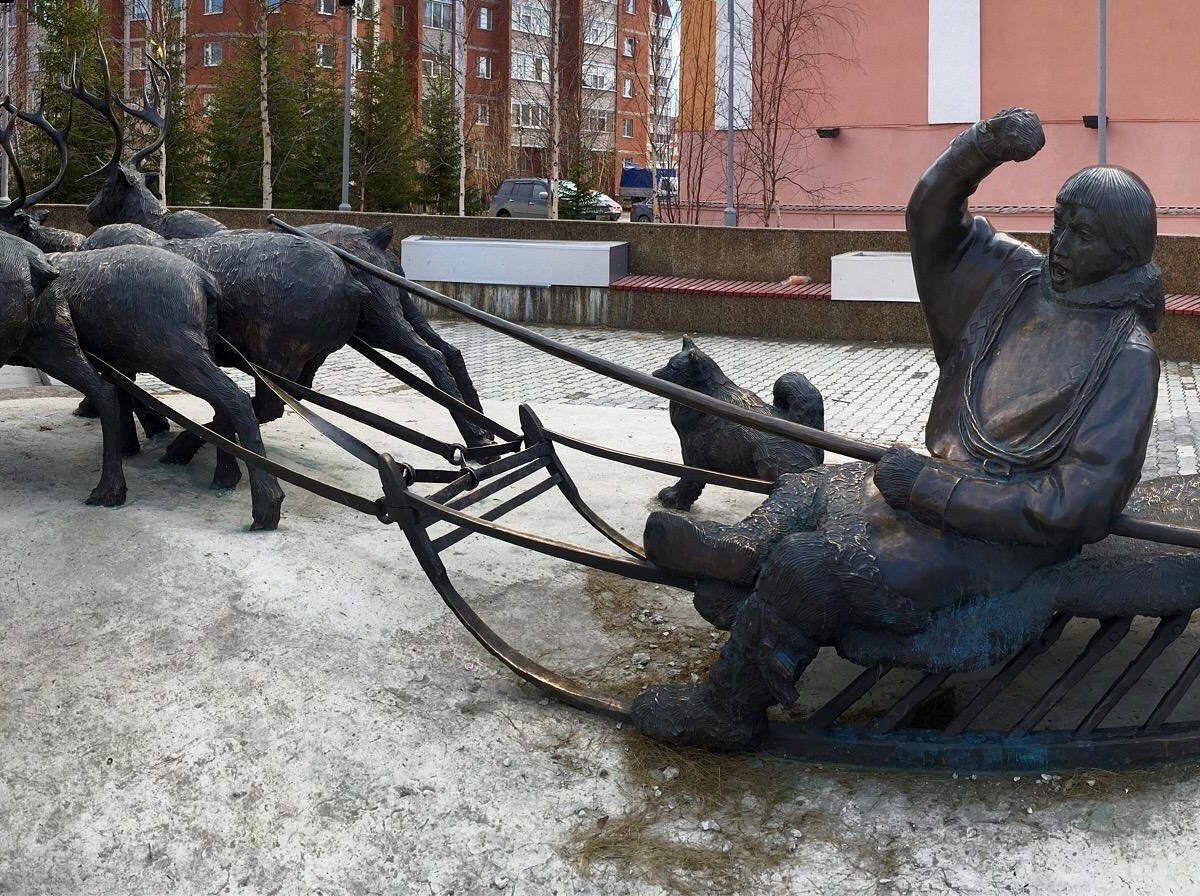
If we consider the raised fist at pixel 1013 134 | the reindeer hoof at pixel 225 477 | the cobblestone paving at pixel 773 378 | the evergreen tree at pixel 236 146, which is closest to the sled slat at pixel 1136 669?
the raised fist at pixel 1013 134

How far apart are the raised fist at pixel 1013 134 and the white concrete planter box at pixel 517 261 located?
33.4 feet

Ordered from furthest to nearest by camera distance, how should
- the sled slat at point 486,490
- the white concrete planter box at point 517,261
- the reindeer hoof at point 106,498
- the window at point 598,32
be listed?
the window at point 598,32
the white concrete planter box at point 517,261
the reindeer hoof at point 106,498
the sled slat at point 486,490

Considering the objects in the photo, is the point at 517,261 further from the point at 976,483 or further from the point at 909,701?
the point at 976,483

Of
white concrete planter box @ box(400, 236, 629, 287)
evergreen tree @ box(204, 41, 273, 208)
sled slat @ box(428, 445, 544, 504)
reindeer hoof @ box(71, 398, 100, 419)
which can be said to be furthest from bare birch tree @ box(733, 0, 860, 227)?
sled slat @ box(428, 445, 544, 504)

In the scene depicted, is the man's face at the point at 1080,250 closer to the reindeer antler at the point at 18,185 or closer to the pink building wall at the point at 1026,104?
the reindeer antler at the point at 18,185

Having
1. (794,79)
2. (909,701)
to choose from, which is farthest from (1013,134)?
(794,79)

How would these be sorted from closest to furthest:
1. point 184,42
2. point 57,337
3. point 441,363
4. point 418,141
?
1. point 57,337
2. point 441,363
3. point 184,42
4. point 418,141

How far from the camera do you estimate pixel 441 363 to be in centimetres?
624

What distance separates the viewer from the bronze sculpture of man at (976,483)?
2.94m

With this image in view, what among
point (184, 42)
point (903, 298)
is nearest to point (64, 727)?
point (903, 298)

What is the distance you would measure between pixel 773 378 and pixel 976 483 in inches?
286

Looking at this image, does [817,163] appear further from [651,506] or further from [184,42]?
[651,506]

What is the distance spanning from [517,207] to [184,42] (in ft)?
25.5

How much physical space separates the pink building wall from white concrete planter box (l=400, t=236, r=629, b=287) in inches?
312
